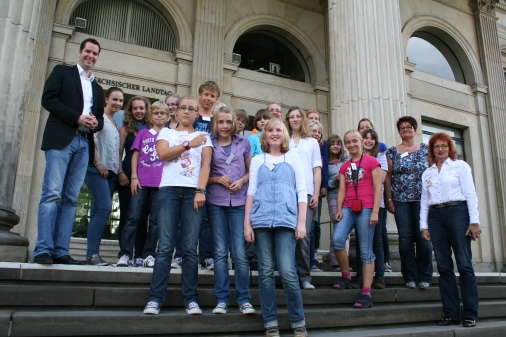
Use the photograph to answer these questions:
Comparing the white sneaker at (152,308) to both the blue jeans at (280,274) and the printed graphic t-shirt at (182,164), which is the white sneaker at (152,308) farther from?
the printed graphic t-shirt at (182,164)

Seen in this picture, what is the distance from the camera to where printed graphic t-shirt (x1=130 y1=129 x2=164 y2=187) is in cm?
531

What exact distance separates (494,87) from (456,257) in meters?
13.0

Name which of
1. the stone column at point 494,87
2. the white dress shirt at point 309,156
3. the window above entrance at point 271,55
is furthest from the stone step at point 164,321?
the stone column at point 494,87

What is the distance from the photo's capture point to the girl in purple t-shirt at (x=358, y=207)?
16.4 ft

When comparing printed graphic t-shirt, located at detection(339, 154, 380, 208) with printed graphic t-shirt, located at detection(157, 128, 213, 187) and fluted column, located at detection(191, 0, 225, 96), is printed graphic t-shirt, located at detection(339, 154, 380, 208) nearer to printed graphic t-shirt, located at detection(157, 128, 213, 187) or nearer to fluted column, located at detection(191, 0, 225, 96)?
printed graphic t-shirt, located at detection(157, 128, 213, 187)

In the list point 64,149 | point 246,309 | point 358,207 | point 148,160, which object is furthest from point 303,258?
point 64,149

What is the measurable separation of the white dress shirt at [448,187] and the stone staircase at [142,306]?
1186 mm

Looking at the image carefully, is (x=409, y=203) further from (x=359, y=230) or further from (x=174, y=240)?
(x=174, y=240)

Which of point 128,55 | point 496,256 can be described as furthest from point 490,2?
point 128,55

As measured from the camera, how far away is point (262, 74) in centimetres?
1244

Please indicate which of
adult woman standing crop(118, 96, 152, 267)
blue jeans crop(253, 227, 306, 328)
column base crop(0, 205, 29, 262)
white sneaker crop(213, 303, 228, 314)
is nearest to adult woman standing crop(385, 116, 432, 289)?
blue jeans crop(253, 227, 306, 328)

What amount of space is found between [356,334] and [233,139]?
7.68 feet

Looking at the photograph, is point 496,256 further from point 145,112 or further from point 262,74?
point 145,112

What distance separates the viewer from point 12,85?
5.55 meters
